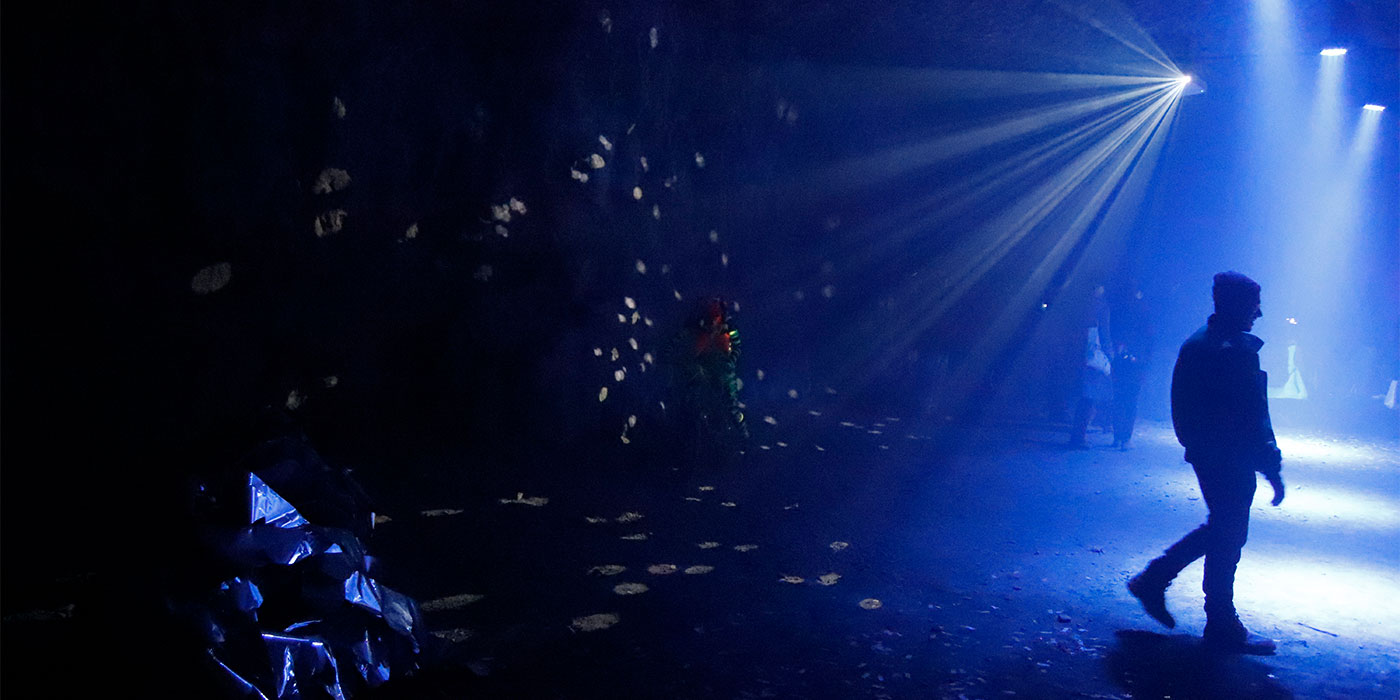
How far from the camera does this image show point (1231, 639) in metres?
3.82

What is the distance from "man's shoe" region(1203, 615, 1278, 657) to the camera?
12.4ft

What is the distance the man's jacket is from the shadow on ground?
2.97 ft

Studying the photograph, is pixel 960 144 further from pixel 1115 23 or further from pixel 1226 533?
pixel 1226 533

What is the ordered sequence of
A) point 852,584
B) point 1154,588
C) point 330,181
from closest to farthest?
1. point 1154,588
2. point 852,584
3. point 330,181

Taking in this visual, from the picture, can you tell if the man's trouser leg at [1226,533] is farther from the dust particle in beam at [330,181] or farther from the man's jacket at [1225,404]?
the dust particle in beam at [330,181]

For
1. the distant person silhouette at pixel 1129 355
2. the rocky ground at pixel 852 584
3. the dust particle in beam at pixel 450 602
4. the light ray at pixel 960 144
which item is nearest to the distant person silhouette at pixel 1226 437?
the rocky ground at pixel 852 584

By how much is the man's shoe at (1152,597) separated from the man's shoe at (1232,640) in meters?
0.24

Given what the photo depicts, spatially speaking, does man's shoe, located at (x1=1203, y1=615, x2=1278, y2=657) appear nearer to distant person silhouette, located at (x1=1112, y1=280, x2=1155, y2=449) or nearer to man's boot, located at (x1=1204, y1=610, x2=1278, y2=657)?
man's boot, located at (x1=1204, y1=610, x2=1278, y2=657)

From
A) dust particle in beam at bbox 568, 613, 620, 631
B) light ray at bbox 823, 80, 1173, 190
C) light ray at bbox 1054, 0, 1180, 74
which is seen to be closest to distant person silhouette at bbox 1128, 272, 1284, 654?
dust particle in beam at bbox 568, 613, 620, 631

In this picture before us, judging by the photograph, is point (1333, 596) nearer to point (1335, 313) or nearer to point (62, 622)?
point (62, 622)

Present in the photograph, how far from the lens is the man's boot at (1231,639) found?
378 centimetres

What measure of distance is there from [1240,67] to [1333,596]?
1591cm

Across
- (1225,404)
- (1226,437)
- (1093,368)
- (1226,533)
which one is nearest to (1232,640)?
(1226,533)

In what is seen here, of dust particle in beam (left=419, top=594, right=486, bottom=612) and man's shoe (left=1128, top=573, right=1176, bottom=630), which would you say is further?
man's shoe (left=1128, top=573, right=1176, bottom=630)
